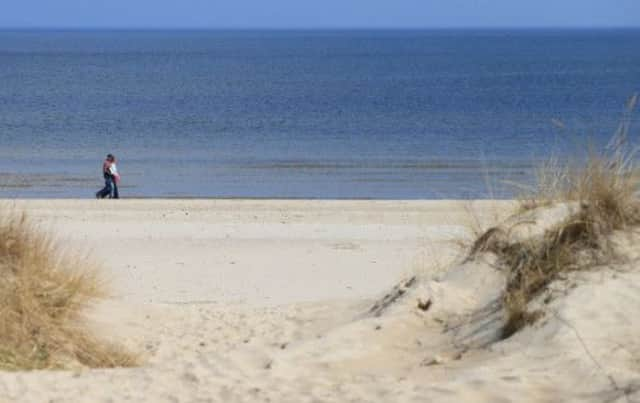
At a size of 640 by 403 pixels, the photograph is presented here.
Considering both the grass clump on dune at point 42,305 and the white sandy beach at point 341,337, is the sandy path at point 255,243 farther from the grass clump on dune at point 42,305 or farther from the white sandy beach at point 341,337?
the grass clump on dune at point 42,305

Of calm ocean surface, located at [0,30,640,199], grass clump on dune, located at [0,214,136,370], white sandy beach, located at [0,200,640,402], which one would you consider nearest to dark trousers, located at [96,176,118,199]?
calm ocean surface, located at [0,30,640,199]

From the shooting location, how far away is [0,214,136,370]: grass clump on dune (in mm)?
9406

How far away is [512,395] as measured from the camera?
7.15m

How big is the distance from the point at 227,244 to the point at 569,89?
64.8 m

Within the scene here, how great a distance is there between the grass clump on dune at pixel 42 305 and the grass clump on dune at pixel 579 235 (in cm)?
311

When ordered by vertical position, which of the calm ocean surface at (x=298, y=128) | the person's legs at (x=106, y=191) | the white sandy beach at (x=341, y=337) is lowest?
the white sandy beach at (x=341, y=337)

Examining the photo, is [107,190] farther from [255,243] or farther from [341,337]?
[341,337]

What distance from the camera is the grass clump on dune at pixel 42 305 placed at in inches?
370

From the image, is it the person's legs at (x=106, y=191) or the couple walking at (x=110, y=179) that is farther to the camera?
the person's legs at (x=106, y=191)

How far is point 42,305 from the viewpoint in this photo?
10062mm

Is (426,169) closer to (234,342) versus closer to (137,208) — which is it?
(137,208)

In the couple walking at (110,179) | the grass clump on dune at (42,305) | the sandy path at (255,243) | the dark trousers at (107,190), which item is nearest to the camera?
the grass clump on dune at (42,305)

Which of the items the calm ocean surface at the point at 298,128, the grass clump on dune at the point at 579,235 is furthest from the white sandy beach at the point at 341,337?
the calm ocean surface at the point at 298,128

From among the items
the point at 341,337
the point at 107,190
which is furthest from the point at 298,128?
the point at 341,337
